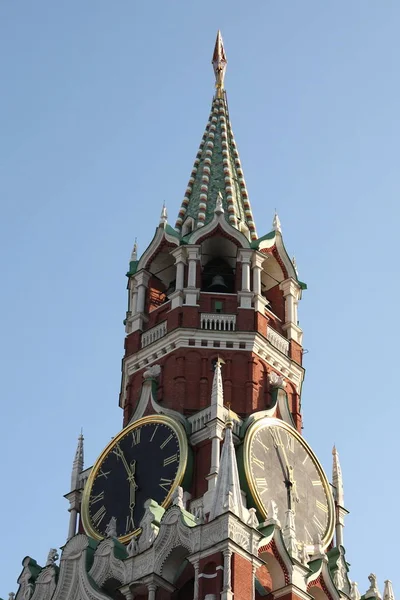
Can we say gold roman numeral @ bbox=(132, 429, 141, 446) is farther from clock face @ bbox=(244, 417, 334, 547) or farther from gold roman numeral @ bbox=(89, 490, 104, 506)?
clock face @ bbox=(244, 417, 334, 547)

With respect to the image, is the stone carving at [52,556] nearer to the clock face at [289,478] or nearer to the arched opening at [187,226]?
the clock face at [289,478]

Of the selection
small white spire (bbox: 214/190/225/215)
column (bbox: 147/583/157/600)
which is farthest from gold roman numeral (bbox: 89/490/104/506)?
small white spire (bbox: 214/190/225/215)

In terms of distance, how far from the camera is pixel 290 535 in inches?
1718

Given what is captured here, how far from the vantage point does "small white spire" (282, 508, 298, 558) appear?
4321 centimetres

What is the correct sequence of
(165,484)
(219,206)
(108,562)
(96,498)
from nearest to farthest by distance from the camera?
(108,562)
(165,484)
(96,498)
(219,206)

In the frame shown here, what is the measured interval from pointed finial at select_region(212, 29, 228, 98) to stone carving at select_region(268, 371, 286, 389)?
14201 mm

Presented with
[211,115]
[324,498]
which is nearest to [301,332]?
[324,498]

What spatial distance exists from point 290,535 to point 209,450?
3.56 metres

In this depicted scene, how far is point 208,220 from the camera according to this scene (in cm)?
5312

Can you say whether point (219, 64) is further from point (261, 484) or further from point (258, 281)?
point (261, 484)

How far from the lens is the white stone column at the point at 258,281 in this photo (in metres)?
50.5

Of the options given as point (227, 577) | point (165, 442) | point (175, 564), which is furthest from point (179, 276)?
point (227, 577)

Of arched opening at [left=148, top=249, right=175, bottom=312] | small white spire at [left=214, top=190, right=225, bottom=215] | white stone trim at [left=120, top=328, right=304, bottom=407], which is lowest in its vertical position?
white stone trim at [left=120, top=328, right=304, bottom=407]

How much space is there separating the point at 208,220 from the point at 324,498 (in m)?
10.2
